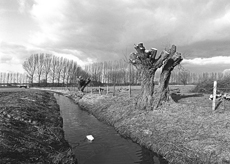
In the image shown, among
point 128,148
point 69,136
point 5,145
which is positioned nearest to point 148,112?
point 128,148

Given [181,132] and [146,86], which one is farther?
[146,86]

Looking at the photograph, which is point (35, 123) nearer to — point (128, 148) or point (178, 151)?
point (128, 148)

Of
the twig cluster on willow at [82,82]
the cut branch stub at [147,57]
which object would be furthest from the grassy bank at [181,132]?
the twig cluster on willow at [82,82]

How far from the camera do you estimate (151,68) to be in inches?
481

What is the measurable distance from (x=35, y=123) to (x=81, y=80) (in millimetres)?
28830

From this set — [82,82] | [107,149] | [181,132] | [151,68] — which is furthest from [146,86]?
[82,82]

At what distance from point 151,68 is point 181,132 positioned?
225 inches

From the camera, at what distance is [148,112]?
11.1 meters

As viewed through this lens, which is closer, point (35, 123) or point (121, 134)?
point (35, 123)

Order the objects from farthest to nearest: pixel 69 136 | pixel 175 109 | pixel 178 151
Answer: pixel 175 109
pixel 69 136
pixel 178 151

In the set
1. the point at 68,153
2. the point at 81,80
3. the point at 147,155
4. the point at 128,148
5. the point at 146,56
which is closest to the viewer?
the point at 68,153

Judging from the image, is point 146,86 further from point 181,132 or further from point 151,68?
point 181,132

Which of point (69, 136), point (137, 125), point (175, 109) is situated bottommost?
point (69, 136)

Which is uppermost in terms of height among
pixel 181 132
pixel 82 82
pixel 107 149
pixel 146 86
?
pixel 82 82
